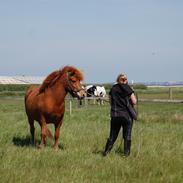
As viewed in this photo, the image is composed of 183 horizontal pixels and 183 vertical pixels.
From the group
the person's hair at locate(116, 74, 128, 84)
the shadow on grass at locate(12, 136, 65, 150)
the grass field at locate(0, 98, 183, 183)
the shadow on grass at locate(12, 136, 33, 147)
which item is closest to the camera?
the grass field at locate(0, 98, 183, 183)

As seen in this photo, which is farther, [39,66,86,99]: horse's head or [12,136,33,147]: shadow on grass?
[12,136,33,147]: shadow on grass

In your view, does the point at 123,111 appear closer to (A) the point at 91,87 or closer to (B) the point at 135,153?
(B) the point at 135,153

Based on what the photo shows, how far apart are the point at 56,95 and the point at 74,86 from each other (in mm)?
498

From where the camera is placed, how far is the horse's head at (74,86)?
985 cm

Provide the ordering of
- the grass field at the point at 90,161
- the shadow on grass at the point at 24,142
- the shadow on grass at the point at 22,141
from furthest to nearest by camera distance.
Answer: the shadow on grass at the point at 22,141 → the shadow on grass at the point at 24,142 → the grass field at the point at 90,161

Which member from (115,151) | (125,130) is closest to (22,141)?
(115,151)

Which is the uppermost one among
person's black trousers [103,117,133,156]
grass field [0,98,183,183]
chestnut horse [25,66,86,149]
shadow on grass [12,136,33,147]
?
chestnut horse [25,66,86,149]

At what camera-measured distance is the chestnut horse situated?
993cm

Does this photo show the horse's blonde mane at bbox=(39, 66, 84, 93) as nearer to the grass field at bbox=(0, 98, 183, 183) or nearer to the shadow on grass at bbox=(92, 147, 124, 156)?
the grass field at bbox=(0, 98, 183, 183)

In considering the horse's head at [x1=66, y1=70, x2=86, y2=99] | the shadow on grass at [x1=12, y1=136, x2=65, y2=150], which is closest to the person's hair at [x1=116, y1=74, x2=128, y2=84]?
the horse's head at [x1=66, y1=70, x2=86, y2=99]

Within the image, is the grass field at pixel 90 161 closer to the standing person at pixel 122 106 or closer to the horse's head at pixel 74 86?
the standing person at pixel 122 106

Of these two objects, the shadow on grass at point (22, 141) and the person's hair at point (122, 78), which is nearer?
the person's hair at point (122, 78)

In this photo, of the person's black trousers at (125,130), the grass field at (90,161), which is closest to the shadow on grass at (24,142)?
the grass field at (90,161)

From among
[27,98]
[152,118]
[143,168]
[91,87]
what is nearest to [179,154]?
[143,168]
